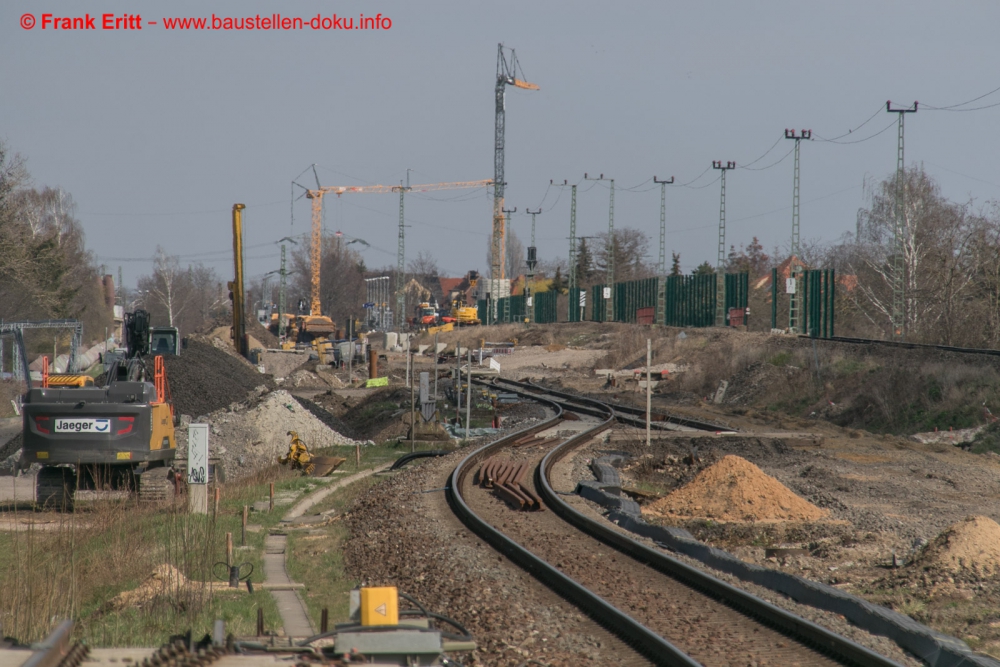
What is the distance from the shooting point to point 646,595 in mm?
9969

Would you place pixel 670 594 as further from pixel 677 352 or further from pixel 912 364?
pixel 677 352

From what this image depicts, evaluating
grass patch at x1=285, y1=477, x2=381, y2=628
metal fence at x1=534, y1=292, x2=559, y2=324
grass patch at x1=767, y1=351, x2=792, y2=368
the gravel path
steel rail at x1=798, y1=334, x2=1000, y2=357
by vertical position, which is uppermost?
metal fence at x1=534, y1=292, x2=559, y2=324

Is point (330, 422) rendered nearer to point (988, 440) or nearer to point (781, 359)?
point (988, 440)

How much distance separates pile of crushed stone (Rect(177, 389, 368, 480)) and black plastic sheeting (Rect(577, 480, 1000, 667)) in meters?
11.7

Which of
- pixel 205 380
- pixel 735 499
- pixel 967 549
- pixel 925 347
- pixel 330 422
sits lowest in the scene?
pixel 330 422

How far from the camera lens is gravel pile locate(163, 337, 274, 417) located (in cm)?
3148

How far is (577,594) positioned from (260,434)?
17.4 meters

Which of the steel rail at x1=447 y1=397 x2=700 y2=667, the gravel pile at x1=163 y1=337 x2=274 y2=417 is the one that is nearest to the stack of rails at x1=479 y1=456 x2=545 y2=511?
the steel rail at x1=447 y1=397 x2=700 y2=667

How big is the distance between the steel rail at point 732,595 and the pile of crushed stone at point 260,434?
33.5 feet

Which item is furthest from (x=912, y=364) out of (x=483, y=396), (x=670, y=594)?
(x=670, y=594)

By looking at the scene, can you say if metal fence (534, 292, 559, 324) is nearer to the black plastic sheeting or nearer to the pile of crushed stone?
the pile of crushed stone

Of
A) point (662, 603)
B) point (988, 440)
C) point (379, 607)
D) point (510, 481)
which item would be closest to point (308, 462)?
point (510, 481)

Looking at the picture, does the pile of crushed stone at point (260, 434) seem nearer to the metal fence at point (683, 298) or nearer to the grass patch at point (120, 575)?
the grass patch at point (120, 575)

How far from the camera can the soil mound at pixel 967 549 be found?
1114cm
